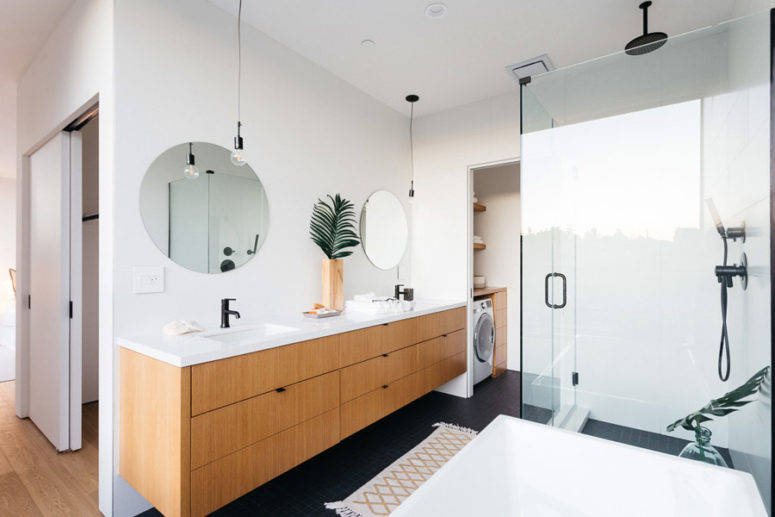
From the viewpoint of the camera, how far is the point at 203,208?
226 cm

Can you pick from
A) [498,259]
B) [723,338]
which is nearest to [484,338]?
[498,259]

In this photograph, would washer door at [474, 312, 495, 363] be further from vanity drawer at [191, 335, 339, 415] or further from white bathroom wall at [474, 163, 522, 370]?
vanity drawer at [191, 335, 339, 415]

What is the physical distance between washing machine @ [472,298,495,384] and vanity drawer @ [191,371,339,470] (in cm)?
196

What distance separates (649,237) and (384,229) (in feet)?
7.26

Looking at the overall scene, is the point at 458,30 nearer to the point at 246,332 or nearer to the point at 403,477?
the point at 246,332

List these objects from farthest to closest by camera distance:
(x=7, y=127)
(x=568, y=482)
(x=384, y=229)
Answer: (x=7, y=127)
(x=384, y=229)
(x=568, y=482)

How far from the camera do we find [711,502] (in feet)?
3.84

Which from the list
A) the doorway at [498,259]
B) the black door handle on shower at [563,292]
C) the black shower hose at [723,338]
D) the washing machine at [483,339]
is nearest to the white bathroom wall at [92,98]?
the black door handle on shower at [563,292]

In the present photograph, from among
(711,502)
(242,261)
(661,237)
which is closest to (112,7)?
(242,261)

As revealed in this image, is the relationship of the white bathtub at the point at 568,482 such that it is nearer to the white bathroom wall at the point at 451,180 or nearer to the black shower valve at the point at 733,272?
the black shower valve at the point at 733,272

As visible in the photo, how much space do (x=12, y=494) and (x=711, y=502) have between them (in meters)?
3.16

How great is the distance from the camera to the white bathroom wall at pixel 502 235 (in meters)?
4.58

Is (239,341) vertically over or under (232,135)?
under

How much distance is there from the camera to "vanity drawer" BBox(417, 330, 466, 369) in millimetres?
3102
